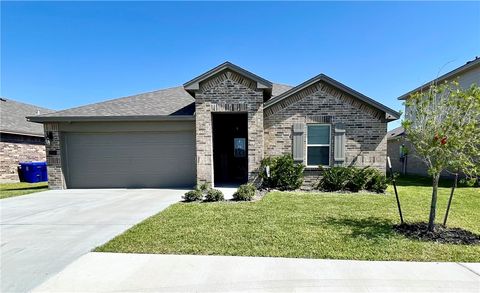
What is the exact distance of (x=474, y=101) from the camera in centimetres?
428

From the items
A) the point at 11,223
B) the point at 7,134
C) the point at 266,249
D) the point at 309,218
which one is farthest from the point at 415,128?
the point at 7,134

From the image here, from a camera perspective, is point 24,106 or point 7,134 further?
point 24,106

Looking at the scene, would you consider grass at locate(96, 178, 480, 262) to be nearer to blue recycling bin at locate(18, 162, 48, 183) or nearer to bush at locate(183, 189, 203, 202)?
bush at locate(183, 189, 203, 202)

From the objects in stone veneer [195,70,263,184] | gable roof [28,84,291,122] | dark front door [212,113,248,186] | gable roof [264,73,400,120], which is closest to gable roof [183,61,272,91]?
stone veneer [195,70,263,184]

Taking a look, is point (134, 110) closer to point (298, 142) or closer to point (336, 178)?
point (298, 142)

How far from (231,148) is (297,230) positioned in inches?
315

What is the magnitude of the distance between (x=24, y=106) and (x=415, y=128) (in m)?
25.2

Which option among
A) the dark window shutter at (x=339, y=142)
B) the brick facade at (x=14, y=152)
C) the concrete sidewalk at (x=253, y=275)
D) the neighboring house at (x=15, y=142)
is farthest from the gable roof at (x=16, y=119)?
the dark window shutter at (x=339, y=142)

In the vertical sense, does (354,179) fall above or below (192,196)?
above

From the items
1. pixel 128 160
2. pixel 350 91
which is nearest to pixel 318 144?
pixel 350 91

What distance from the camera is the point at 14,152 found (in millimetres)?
14453

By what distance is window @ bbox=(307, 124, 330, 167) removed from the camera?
9.77 metres

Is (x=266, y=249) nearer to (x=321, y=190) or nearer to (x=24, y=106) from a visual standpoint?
(x=321, y=190)

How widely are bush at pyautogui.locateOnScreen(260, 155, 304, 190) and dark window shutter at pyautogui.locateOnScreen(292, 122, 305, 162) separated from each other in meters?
0.30
